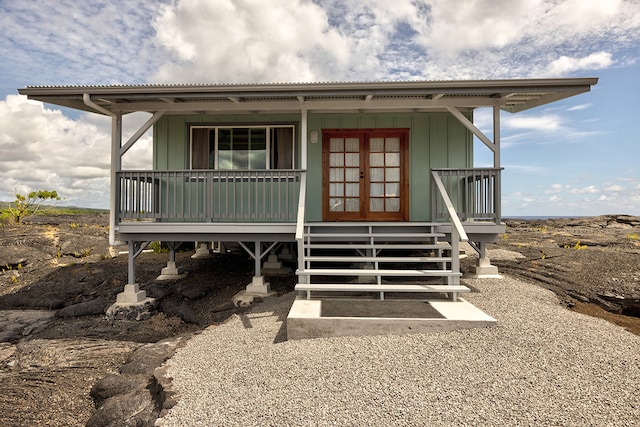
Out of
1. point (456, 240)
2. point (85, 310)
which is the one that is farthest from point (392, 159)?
point (85, 310)

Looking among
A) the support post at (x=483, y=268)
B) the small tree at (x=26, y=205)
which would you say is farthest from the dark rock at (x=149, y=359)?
the small tree at (x=26, y=205)

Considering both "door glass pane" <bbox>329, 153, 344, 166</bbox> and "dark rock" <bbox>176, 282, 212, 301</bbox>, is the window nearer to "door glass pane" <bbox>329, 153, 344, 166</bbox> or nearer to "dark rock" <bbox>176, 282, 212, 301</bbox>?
"door glass pane" <bbox>329, 153, 344, 166</bbox>

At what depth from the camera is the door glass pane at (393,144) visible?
786cm

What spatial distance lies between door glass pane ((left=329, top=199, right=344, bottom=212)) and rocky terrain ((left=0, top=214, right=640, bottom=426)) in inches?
69.4

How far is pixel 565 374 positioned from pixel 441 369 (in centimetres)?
101

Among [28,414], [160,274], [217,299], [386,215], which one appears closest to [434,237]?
[386,215]

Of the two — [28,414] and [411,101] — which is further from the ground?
[411,101]

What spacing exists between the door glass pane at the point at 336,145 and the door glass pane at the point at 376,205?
1266 millimetres

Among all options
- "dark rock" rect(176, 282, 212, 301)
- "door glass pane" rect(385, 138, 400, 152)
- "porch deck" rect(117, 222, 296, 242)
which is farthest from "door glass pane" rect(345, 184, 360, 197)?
"dark rock" rect(176, 282, 212, 301)

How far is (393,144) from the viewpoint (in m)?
7.87

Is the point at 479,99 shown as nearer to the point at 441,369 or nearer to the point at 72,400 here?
the point at 441,369

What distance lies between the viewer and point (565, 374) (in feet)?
10.4

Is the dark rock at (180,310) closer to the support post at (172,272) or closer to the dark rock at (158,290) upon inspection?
the dark rock at (158,290)

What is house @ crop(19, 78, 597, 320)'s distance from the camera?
633cm
